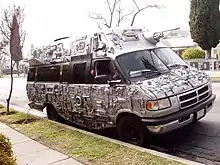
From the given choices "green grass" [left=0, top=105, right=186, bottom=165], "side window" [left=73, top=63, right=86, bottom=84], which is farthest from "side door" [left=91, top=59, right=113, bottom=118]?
"green grass" [left=0, top=105, right=186, bottom=165]

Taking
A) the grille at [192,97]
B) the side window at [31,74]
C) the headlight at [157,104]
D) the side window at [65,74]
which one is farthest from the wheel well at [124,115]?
the side window at [31,74]

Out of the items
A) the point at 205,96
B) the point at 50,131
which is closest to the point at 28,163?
the point at 50,131

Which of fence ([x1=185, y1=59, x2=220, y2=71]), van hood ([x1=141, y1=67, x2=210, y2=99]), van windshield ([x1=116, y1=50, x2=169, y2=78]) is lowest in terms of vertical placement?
van hood ([x1=141, y1=67, x2=210, y2=99])

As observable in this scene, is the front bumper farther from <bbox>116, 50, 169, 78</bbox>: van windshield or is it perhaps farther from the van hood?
<bbox>116, 50, 169, 78</bbox>: van windshield

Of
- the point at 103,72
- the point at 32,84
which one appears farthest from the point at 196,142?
the point at 32,84

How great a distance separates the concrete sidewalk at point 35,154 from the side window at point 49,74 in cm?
188

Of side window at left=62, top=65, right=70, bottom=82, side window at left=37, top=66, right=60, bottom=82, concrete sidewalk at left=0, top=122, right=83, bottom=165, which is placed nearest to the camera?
concrete sidewalk at left=0, top=122, right=83, bottom=165

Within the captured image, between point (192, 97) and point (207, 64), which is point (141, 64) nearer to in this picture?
point (192, 97)

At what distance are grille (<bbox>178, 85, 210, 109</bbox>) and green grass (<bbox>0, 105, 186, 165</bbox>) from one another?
128cm

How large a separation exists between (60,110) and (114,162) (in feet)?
12.0

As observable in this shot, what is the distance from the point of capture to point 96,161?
15.9 feet

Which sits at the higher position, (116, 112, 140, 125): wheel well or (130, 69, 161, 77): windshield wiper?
(130, 69, 161, 77): windshield wiper

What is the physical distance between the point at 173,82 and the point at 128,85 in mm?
852

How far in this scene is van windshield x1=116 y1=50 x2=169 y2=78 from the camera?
232 inches
